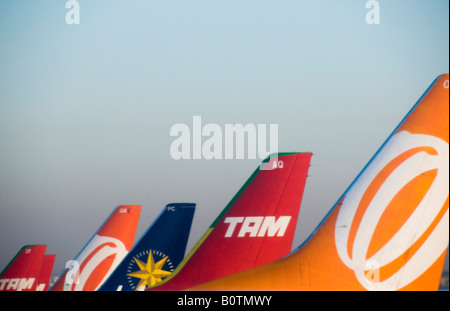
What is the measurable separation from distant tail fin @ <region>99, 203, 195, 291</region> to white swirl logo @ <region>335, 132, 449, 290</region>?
13.1 metres

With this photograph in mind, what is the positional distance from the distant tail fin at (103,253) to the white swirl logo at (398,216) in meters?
19.3

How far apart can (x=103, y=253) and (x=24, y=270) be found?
35.5 ft

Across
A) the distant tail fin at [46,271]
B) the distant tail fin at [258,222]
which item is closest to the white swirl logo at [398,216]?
the distant tail fin at [258,222]

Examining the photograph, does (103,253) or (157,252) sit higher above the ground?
(157,252)

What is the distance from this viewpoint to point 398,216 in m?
10.6

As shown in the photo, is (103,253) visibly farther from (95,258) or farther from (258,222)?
(258,222)

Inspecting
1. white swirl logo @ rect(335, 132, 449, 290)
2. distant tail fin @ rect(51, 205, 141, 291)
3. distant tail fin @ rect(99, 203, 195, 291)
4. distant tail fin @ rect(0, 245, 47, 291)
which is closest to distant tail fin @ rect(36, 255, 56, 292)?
distant tail fin @ rect(0, 245, 47, 291)

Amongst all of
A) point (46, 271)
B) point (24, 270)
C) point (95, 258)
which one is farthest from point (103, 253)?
point (46, 271)

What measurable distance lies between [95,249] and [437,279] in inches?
842

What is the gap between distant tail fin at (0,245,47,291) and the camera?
37250mm

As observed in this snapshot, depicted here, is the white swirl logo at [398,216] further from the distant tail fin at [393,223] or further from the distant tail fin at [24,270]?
the distant tail fin at [24,270]

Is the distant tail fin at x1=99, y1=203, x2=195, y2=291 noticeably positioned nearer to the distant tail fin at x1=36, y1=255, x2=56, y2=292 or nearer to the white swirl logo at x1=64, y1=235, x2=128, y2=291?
the white swirl logo at x1=64, y1=235, x2=128, y2=291
